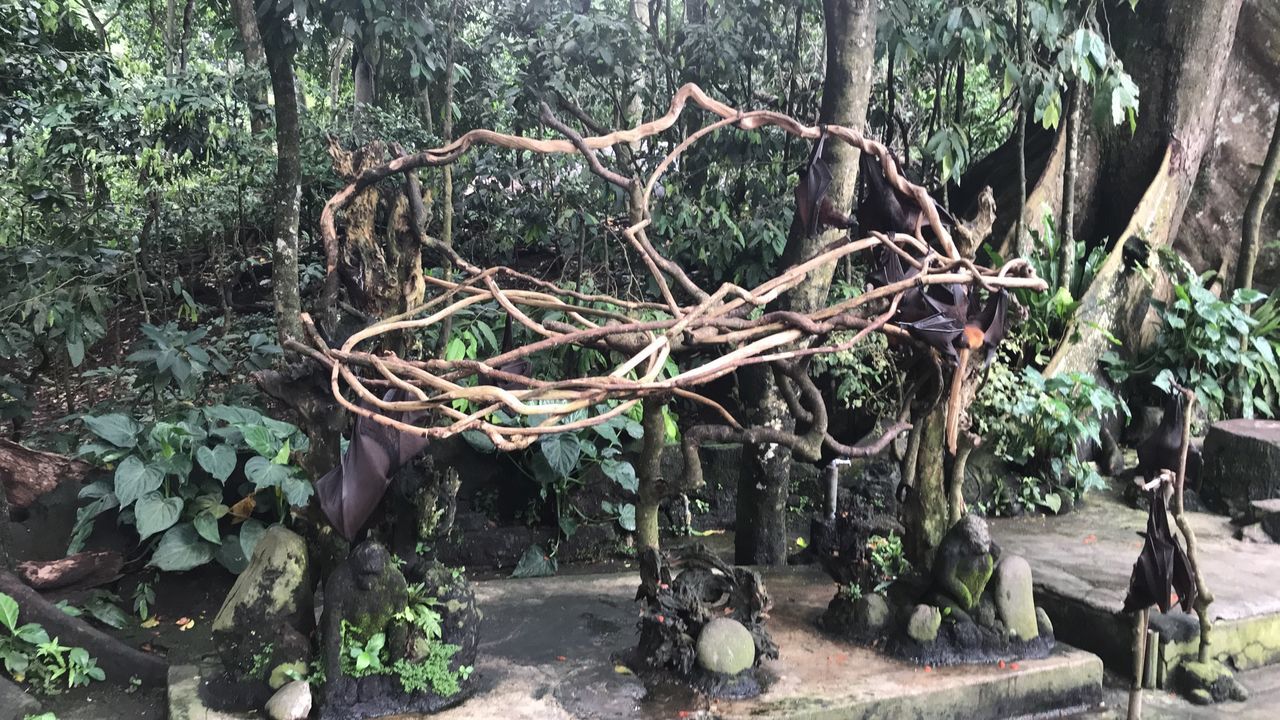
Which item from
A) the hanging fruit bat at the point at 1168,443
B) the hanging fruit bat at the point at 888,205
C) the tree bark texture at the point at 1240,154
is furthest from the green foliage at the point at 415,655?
the tree bark texture at the point at 1240,154

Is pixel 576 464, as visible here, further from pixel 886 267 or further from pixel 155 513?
pixel 886 267

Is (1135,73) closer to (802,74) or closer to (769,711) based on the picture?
(802,74)

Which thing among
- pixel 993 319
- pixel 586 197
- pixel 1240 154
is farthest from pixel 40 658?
pixel 1240 154

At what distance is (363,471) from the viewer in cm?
319

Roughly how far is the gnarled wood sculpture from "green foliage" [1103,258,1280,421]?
4.69 meters

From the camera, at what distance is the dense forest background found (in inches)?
220

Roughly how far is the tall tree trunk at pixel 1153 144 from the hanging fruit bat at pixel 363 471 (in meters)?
6.64

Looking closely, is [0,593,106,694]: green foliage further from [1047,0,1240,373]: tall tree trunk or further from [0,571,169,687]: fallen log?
[1047,0,1240,373]: tall tree trunk

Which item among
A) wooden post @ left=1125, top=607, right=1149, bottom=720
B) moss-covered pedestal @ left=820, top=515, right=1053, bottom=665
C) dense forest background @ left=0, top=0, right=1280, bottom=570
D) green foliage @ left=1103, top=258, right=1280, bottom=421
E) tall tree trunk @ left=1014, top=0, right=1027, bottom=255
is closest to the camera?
wooden post @ left=1125, top=607, right=1149, bottom=720

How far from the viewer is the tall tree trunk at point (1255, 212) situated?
832 cm

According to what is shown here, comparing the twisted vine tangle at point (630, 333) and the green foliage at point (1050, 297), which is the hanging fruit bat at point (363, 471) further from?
the green foliage at point (1050, 297)

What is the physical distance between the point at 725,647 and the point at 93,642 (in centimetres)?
298

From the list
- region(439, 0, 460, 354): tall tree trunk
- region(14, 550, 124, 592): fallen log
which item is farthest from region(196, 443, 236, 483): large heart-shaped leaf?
region(439, 0, 460, 354): tall tree trunk

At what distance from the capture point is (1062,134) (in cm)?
868
